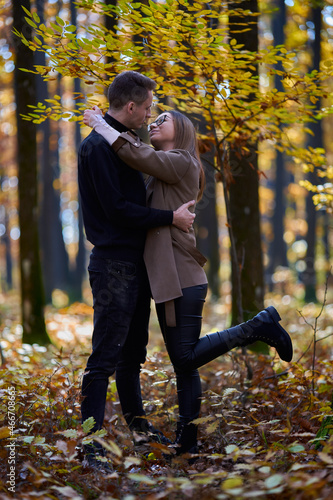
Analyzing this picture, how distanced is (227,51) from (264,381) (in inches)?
114

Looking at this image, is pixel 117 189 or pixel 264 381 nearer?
pixel 117 189

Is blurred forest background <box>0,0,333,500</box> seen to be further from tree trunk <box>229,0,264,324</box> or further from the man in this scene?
the man

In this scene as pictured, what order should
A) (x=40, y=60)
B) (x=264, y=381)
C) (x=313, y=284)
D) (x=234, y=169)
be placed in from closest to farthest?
(x=264, y=381) < (x=234, y=169) < (x=40, y=60) < (x=313, y=284)

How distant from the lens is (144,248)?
3521mm

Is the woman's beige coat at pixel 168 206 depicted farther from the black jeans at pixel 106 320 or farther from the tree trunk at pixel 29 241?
the tree trunk at pixel 29 241

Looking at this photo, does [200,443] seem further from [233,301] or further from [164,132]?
[233,301]

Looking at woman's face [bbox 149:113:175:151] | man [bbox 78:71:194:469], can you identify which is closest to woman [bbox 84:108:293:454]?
woman's face [bbox 149:113:175:151]

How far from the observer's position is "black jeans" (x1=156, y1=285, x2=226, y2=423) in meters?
3.41

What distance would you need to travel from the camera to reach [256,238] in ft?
19.7

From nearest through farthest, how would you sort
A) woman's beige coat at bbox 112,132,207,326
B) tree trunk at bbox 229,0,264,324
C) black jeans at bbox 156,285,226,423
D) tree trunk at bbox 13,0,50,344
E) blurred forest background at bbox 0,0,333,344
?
woman's beige coat at bbox 112,132,207,326
black jeans at bbox 156,285,226,423
tree trunk at bbox 229,0,264,324
blurred forest background at bbox 0,0,333,344
tree trunk at bbox 13,0,50,344

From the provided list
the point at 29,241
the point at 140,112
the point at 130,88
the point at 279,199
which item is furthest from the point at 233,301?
the point at 279,199

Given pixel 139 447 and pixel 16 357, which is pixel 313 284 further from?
pixel 139 447

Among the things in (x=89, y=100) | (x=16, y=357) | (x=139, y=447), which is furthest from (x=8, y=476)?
(x=16, y=357)

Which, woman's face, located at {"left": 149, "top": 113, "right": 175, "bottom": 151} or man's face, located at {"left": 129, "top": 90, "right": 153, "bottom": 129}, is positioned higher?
man's face, located at {"left": 129, "top": 90, "right": 153, "bottom": 129}
